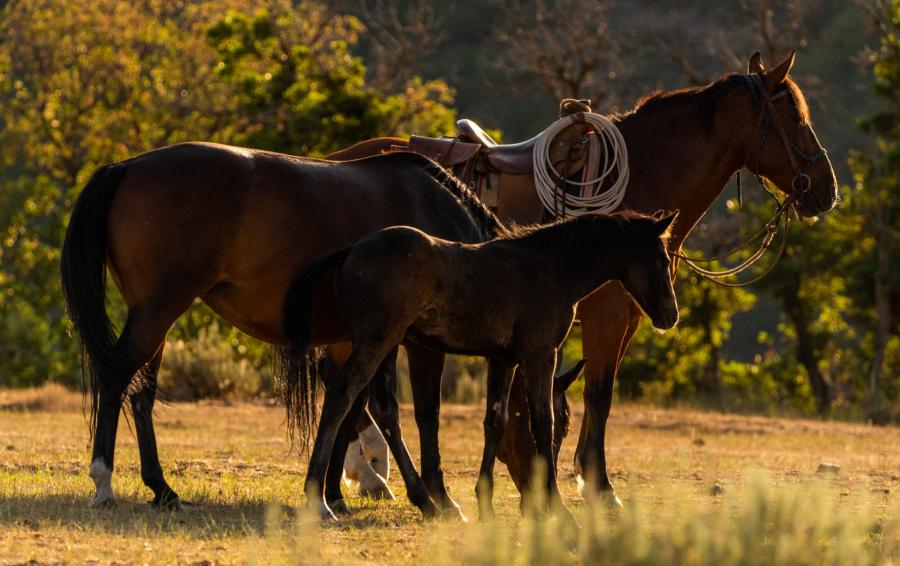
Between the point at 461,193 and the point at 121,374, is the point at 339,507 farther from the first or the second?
A: the point at 461,193

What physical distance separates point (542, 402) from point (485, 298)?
2.00 ft

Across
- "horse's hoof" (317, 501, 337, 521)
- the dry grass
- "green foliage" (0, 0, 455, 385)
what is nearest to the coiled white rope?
"horse's hoof" (317, 501, 337, 521)

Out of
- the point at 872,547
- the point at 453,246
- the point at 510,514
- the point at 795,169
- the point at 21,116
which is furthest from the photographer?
the point at 21,116

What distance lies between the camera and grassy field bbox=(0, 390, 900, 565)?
17.1 feet

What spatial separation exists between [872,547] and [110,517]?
367 cm

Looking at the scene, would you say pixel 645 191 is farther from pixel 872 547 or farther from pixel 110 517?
pixel 110 517

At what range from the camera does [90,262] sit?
7656mm

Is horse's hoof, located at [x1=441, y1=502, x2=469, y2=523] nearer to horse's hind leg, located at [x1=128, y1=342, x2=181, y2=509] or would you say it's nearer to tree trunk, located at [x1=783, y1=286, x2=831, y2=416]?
horse's hind leg, located at [x1=128, y1=342, x2=181, y2=509]

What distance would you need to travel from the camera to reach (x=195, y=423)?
14.6 m

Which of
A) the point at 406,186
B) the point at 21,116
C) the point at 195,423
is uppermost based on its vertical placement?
the point at 21,116

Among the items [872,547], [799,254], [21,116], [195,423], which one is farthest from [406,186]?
[21,116]

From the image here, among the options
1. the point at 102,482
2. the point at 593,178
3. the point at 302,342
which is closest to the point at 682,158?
the point at 593,178

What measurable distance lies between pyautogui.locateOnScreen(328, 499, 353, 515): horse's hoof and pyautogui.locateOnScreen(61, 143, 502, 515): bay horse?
40 centimetres

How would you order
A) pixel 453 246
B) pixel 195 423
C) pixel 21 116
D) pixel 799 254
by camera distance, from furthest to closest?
pixel 21 116 < pixel 799 254 < pixel 195 423 < pixel 453 246
